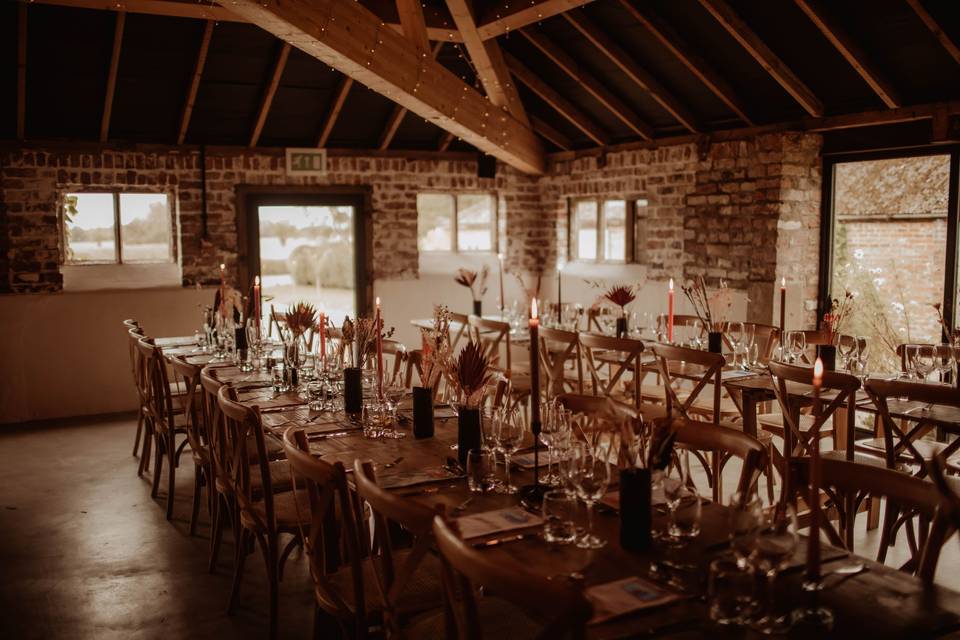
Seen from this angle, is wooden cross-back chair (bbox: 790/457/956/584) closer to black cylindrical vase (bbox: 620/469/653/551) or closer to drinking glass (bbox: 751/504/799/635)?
drinking glass (bbox: 751/504/799/635)

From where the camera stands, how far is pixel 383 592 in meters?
2.52

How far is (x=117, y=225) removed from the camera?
8320mm

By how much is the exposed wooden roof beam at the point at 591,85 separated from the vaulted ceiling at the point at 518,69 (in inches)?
0.8

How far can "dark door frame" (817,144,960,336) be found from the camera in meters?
6.27

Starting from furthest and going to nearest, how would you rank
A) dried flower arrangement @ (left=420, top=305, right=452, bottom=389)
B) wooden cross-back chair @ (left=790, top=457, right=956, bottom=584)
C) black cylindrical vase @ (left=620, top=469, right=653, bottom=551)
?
dried flower arrangement @ (left=420, top=305, right=452, bottom=389), black cylindrical vase @ (left=620, top=469, right=653, bottom=551), wooden cross-back chair @ (left=790, top=457, right=956, bottom=584)

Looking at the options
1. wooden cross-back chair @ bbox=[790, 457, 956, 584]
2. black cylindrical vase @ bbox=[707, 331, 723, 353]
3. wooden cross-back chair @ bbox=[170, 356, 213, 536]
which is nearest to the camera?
wooden cross-back chair @ bbox=[790, 457, 956, 584]

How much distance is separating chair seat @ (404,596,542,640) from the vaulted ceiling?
3.79 m

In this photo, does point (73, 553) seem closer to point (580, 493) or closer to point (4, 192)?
point (580, 493)

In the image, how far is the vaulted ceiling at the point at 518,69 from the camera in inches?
242

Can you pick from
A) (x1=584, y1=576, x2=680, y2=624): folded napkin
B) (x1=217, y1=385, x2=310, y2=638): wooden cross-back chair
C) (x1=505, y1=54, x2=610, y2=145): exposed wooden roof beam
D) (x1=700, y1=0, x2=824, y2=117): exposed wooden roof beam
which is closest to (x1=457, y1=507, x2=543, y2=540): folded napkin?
(x1=584, y1=576, x2=680, y2=624): folded napkin

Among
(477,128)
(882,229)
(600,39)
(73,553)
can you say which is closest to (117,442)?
(73,553)

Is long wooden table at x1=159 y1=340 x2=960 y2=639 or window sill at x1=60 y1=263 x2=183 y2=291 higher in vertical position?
window sill at x1=60 y1=263 x2=183 y2=291

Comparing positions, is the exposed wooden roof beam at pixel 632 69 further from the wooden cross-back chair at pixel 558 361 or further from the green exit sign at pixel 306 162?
the green exit sign at pixel 306 162

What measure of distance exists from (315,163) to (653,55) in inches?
145
